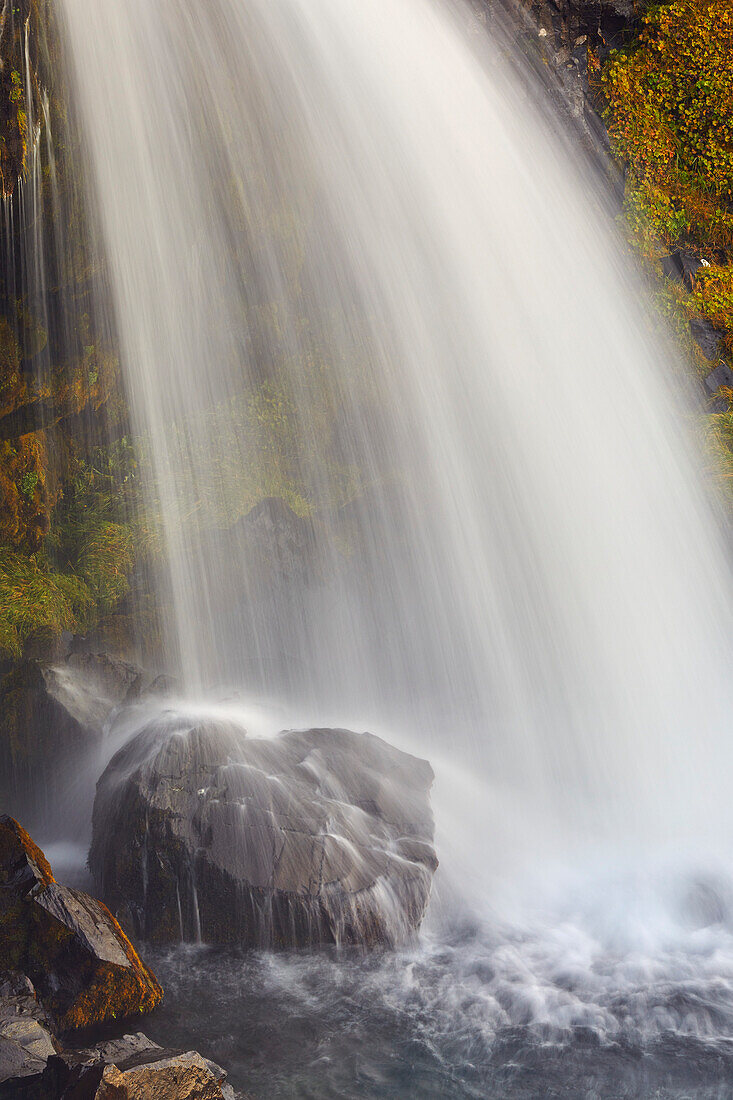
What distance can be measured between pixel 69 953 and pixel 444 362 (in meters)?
8.65

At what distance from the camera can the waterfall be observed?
31.3 ft

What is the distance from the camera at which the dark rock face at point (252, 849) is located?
6367 mm

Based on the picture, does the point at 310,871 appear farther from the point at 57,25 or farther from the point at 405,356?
the point at 57,25

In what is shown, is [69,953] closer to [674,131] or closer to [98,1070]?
[98,1070]

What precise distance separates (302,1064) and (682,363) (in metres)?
10.3

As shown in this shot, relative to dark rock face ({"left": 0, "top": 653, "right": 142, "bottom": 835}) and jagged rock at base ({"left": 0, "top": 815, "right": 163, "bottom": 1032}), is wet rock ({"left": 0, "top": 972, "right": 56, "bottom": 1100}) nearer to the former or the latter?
jagged rock at base ({"left": 0, "top": 815, "right": 163, "bottom": 1032})

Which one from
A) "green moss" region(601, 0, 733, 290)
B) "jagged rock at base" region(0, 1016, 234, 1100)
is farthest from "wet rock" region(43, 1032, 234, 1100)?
"green moss" region(601, 0, 733, 290)

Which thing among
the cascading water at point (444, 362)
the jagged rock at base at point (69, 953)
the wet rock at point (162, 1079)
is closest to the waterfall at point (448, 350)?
the cascading water at point (444, 362)

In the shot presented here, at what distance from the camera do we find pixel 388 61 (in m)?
10.0

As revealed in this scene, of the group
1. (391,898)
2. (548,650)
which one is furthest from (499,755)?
(391,898)

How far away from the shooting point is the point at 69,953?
5.42 m

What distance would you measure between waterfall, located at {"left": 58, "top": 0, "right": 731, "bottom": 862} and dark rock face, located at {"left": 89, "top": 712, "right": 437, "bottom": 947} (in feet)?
6.99

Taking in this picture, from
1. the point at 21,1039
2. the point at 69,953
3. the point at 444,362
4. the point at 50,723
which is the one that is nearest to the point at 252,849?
the point at 69,953

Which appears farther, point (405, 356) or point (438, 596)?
point (438, 596)
